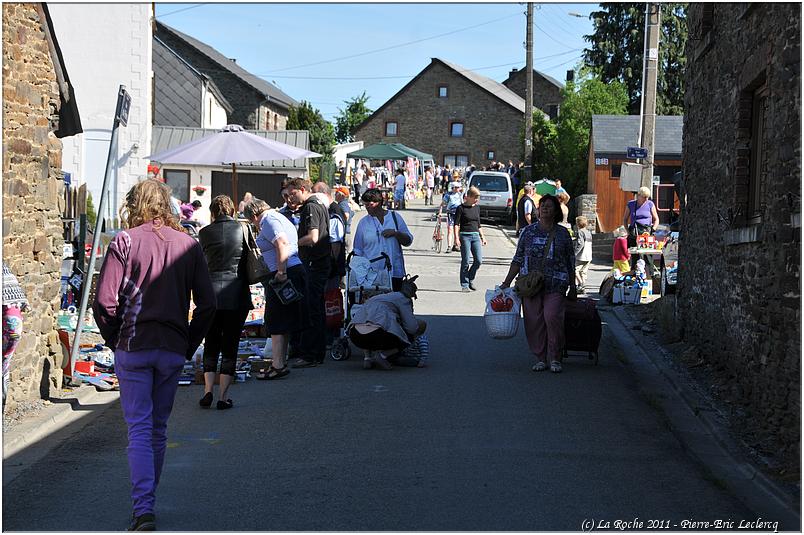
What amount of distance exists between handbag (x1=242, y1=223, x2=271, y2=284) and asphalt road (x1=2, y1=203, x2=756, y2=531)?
114 centimetres

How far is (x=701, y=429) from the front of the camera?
8.72 m

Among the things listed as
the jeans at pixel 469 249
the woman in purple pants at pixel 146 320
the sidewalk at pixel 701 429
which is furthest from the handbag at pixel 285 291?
the jeans at pixel 469 249

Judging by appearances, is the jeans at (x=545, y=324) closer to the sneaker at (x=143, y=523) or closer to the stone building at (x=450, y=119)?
the sneaker at (x=143, y=523)

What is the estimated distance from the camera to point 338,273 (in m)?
12.3

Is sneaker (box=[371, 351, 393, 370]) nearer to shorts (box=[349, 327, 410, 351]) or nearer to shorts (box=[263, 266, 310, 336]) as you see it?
shorts (box=[349, 327, 410, 351])

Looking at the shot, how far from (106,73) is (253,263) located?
23.6 m

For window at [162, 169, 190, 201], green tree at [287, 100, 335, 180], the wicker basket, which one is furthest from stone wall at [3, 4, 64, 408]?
green tree at [287, 100, 335, 180]

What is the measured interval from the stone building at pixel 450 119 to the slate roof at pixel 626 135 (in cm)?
3672

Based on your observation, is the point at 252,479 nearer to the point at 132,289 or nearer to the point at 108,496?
the point at 108,496

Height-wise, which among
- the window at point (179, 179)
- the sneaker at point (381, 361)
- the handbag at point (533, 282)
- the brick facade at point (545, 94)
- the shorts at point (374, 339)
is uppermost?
the brick facade at point (545, 94)

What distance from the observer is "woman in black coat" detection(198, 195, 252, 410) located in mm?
9039

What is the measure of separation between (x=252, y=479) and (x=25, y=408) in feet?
9.91

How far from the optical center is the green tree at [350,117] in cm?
8638

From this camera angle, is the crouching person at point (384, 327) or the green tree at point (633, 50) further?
the green tree at point (633, 50)
